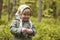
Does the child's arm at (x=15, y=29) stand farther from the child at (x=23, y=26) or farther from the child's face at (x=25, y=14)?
the child's face at (x=25, y=14)

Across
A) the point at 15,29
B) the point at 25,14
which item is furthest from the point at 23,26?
the point at 25,14

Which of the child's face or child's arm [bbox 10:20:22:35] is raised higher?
the child's face

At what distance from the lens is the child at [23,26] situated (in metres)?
4.99

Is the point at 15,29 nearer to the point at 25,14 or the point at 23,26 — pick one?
the point at 23,26

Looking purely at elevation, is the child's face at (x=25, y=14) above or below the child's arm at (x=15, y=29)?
above

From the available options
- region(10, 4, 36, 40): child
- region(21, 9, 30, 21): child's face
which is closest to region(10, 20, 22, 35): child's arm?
region(10, 4, 36, 40): child

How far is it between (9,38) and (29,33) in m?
5.51

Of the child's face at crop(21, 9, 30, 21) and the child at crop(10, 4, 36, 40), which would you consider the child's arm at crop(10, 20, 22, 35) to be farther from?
the child's face at crop(21, 9, 30, 21)

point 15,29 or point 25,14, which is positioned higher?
point 25,14

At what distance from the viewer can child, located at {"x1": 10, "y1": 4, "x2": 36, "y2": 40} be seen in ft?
16.4

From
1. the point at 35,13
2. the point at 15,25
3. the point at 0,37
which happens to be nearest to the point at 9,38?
the point at 0,37

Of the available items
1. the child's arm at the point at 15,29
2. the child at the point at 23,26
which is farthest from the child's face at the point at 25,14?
the child's arm at the point at 15,29

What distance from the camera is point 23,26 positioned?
5.18 meters

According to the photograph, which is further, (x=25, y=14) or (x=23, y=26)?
(x=23, y=26)
